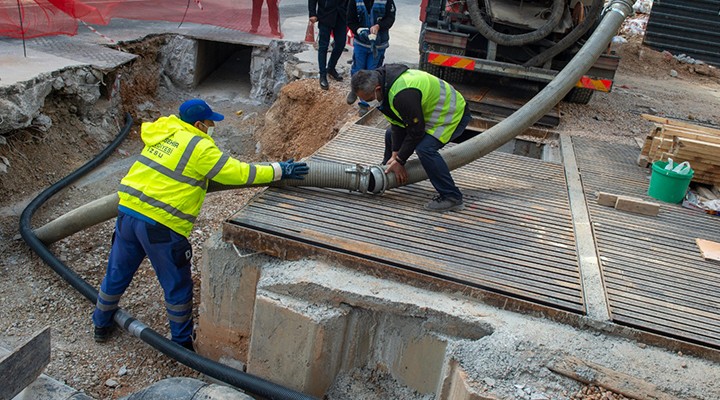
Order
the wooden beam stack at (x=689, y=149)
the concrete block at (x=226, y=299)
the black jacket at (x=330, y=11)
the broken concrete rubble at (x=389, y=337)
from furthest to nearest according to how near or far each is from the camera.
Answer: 1. the black jacket at (x=330, y=11)
2. the wooden beam stack at (x=689, y=149)
3. the concrete block at (x=226, y=299)
4. the broken concrete rubble at (x=389, y=337)

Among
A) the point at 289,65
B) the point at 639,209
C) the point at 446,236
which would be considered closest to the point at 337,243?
the point at 446,236

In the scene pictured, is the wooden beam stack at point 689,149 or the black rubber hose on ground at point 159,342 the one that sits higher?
the wooden beam stack at point 689,149


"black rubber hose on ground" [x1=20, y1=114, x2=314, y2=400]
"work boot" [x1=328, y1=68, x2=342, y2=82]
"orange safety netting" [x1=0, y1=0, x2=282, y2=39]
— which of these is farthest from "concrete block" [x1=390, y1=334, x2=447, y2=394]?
"orange safety netting" [x1=0, y1=0, x2=282, y2=39]

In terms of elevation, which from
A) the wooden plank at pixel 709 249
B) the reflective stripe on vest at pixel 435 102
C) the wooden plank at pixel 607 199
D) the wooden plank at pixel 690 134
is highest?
the reflective stripe on vest at pixel 435 102

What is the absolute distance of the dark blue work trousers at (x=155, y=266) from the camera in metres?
4.05

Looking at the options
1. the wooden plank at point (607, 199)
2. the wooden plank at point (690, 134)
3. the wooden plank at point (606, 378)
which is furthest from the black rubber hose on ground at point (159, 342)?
the wooden plank at point (690, 134)

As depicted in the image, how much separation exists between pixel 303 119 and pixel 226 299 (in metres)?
4.55

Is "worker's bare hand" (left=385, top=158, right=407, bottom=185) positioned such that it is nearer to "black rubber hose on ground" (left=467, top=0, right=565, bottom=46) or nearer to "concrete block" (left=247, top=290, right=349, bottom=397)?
"concrete block" (left=247, top=290, right=349, bottom=397)

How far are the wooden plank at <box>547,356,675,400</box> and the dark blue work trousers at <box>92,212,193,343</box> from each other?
2636 mm

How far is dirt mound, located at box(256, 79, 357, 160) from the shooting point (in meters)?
7.79

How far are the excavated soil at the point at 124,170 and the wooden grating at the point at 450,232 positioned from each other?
0.89 meters

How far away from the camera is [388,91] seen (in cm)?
431

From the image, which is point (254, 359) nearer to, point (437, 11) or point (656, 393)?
point (656, 393)

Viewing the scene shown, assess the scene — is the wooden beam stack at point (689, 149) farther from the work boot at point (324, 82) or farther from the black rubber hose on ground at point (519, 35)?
the work boot at point (324, 82)
